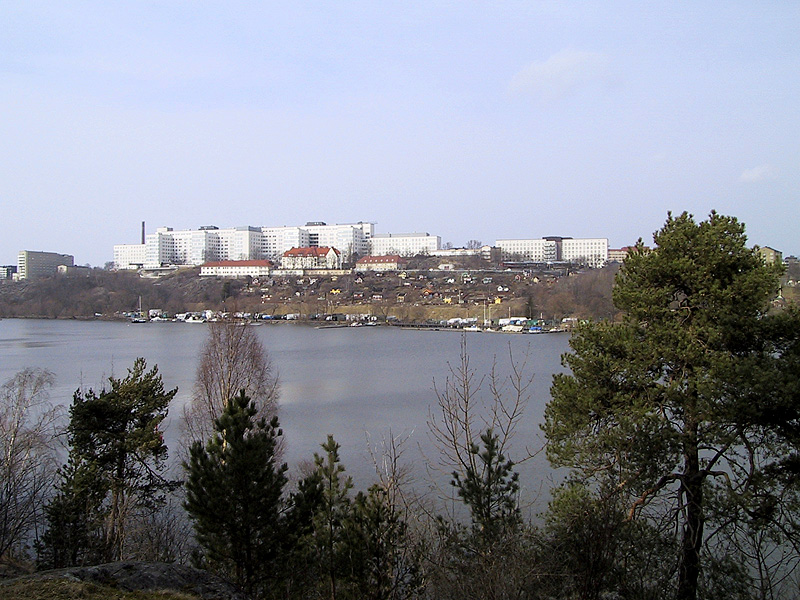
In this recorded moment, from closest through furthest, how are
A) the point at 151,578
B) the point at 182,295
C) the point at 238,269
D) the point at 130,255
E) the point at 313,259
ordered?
the point at 151,578, the point at 182,295, the point at 238,269, the point at 313,259, the point at 130,255

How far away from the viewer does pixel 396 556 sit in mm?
2436

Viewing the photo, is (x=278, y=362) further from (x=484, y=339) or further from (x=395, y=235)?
(x=395, y=235)

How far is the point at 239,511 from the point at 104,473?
1.82 meters

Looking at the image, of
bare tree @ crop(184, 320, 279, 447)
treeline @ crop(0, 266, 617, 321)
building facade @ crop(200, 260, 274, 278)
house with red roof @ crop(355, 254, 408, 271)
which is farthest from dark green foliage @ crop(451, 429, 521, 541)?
building facade @ crop(200, 260, 274, 278)

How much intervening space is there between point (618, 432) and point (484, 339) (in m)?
19.4

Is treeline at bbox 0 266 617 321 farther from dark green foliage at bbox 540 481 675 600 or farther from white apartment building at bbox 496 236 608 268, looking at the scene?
dark green foliage at bbox 540 481 675 600

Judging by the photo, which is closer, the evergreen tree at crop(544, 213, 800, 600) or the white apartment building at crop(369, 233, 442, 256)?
the evergreen tree at crop(544, 213, 800, 600)

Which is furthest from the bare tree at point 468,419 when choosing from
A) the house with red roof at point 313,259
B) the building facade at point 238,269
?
the building facade at point 238,269

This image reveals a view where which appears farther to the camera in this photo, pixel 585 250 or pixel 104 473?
pixel 585 250

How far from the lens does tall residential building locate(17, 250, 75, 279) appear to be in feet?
160

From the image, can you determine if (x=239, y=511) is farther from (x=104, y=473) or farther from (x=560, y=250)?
(x=560, y=250)

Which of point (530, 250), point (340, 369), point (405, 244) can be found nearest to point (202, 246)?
point (405, 244)

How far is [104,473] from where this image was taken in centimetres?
396

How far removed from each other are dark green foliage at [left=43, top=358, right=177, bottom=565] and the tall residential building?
162 feet
